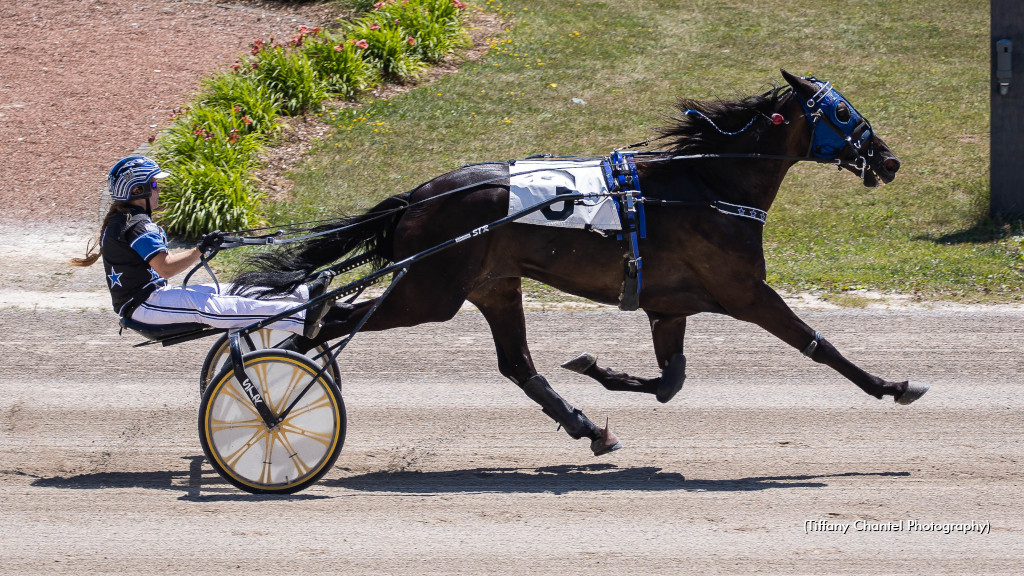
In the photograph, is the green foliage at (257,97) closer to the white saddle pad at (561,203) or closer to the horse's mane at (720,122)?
the white saddle pad at (561,203)

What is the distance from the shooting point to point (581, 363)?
595 centimetres

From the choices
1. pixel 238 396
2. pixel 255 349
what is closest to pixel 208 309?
pixel 238 396

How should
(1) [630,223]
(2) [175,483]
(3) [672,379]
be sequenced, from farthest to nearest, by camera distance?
(3) [672,379] < (1) [630,223] < (2) [175,483]

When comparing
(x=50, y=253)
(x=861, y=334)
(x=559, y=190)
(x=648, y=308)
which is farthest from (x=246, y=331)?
(x=50, y=253)

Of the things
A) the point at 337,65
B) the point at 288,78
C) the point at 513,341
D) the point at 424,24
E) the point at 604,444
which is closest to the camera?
the point at 604,444

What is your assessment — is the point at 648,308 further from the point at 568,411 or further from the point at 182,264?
the point at 182,264

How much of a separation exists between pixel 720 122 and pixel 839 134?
65 centimetres

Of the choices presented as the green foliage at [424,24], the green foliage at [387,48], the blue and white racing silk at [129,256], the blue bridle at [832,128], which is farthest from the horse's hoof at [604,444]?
the green foliage at [424,24]

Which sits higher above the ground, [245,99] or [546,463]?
[245,99]

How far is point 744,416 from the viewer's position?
20.1 ft

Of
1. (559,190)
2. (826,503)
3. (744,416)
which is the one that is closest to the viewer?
(826,503)

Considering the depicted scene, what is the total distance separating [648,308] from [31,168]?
8.67 meters

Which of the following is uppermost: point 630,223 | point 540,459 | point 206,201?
point 630,223

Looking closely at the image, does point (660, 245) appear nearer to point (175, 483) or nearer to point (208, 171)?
point (175, 483)
